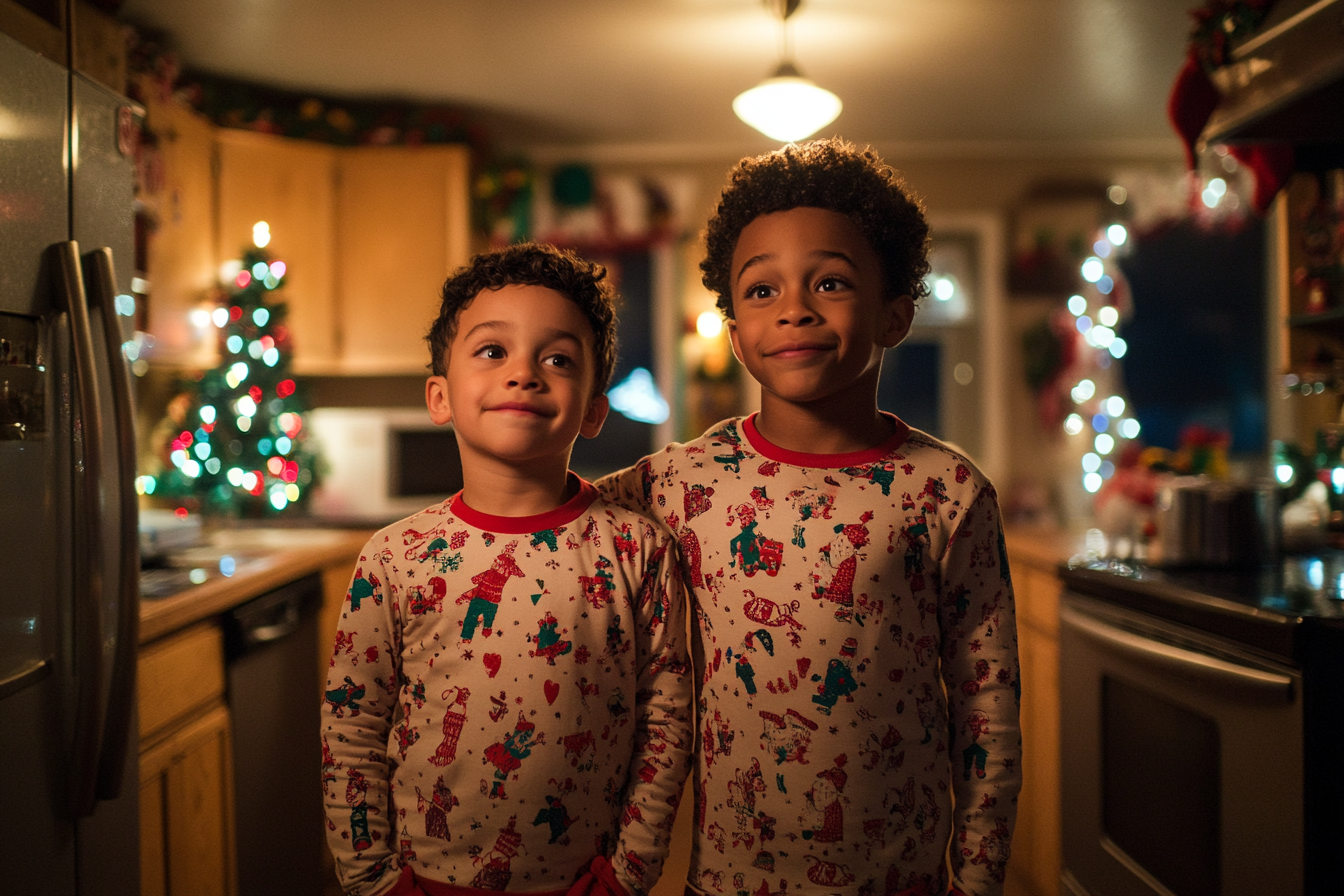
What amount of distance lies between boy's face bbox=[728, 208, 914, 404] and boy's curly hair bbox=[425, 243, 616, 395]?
6.2 inches

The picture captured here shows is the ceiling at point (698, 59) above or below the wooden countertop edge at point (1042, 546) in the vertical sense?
above

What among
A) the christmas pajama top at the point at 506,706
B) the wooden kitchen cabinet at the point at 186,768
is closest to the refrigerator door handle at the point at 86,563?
the wooden kitchen cabinet at the point at 186,768

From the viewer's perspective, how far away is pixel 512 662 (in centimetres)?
89

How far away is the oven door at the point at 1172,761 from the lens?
1.28 m

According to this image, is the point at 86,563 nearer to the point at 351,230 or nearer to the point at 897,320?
the point at 897,320

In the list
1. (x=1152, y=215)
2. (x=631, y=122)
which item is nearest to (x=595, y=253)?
(x=631, y=122)

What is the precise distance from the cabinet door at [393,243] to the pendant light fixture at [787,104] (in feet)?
4.89

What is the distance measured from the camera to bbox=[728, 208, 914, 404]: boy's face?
918 millimetres

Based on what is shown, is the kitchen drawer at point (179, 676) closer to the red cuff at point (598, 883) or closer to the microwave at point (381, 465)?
the red cuff at point (598, 883)

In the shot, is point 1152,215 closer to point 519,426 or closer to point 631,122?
point 631,122

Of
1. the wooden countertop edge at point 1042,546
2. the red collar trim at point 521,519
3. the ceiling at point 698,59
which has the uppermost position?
the ceiling at point 698,59

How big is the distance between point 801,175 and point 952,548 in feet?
1.48

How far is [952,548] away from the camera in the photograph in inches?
38.0

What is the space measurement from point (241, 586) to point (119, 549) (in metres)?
0.71
